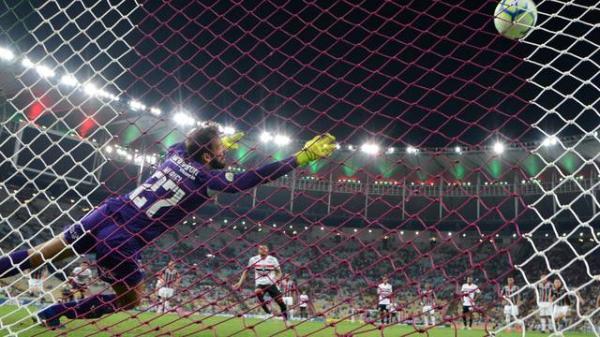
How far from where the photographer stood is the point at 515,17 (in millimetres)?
4293

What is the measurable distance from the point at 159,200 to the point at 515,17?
3471 mm

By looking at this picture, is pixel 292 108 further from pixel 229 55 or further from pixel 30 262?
pixel 30 262

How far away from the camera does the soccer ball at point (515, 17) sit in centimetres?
427

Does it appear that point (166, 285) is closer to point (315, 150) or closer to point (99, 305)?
point (99, 305)

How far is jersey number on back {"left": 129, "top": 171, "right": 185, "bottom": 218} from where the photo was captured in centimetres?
438

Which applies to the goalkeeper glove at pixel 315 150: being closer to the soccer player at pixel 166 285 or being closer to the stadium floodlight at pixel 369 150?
the stadium floodlight at pixel 369 150

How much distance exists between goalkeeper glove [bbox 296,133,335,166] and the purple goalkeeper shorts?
1.62m

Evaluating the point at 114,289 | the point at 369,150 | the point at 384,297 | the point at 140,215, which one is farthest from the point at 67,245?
the point at 369,150

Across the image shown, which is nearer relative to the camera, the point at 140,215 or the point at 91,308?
the point at 140,215

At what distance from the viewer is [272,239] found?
32.6 meters

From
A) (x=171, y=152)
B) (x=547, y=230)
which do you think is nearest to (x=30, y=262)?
(x=171, y=152)

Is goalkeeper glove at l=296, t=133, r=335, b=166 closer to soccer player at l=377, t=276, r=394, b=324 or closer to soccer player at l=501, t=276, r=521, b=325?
soccer player at l=377, t=276, r=394, b=324

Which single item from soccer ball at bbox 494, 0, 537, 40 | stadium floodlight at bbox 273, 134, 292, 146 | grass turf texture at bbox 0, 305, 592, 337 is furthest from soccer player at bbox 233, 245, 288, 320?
stadium floodlight at bbox 273, 134, 292, 146

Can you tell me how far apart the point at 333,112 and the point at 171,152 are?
970 inches
